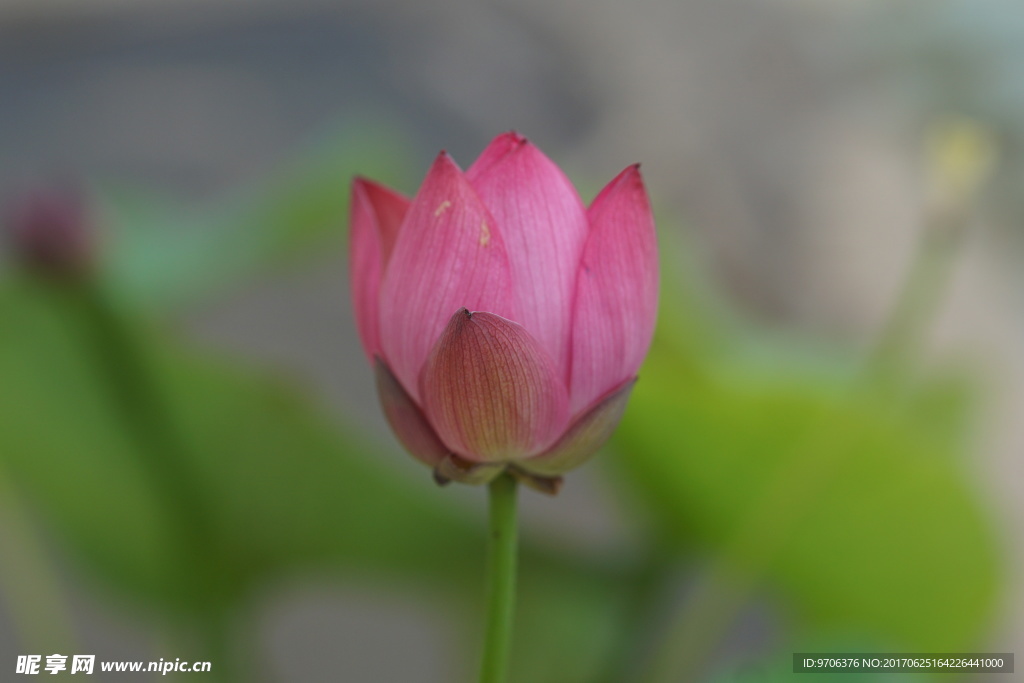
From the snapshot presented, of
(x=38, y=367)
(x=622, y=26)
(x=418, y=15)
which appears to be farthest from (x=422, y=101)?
(x=38, y=367)

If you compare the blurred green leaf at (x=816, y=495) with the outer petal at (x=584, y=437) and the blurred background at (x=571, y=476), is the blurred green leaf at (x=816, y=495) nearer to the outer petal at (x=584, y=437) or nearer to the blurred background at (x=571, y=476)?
the blurred background at (x=571, y=476)

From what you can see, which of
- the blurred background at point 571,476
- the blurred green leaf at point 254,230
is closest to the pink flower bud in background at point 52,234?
the blurred background at point 571,476

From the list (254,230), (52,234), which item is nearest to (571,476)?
(254,230)

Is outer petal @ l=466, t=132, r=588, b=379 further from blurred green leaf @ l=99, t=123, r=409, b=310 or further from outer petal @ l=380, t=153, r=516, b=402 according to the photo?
blurred green leaf @ l=99, t=123, r=409, b=310

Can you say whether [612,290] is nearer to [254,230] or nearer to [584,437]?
[584,437]

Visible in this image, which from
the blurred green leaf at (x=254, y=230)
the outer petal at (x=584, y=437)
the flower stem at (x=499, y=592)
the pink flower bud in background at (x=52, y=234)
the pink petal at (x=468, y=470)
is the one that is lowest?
the flower stem at (x=499, y=592)

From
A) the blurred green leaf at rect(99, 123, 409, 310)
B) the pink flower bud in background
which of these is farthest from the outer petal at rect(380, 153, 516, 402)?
the blurred green leaf at rect(99, 123, 409, 310)

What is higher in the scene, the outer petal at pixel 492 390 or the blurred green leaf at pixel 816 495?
the blurred green leaf at pixel 816 495
